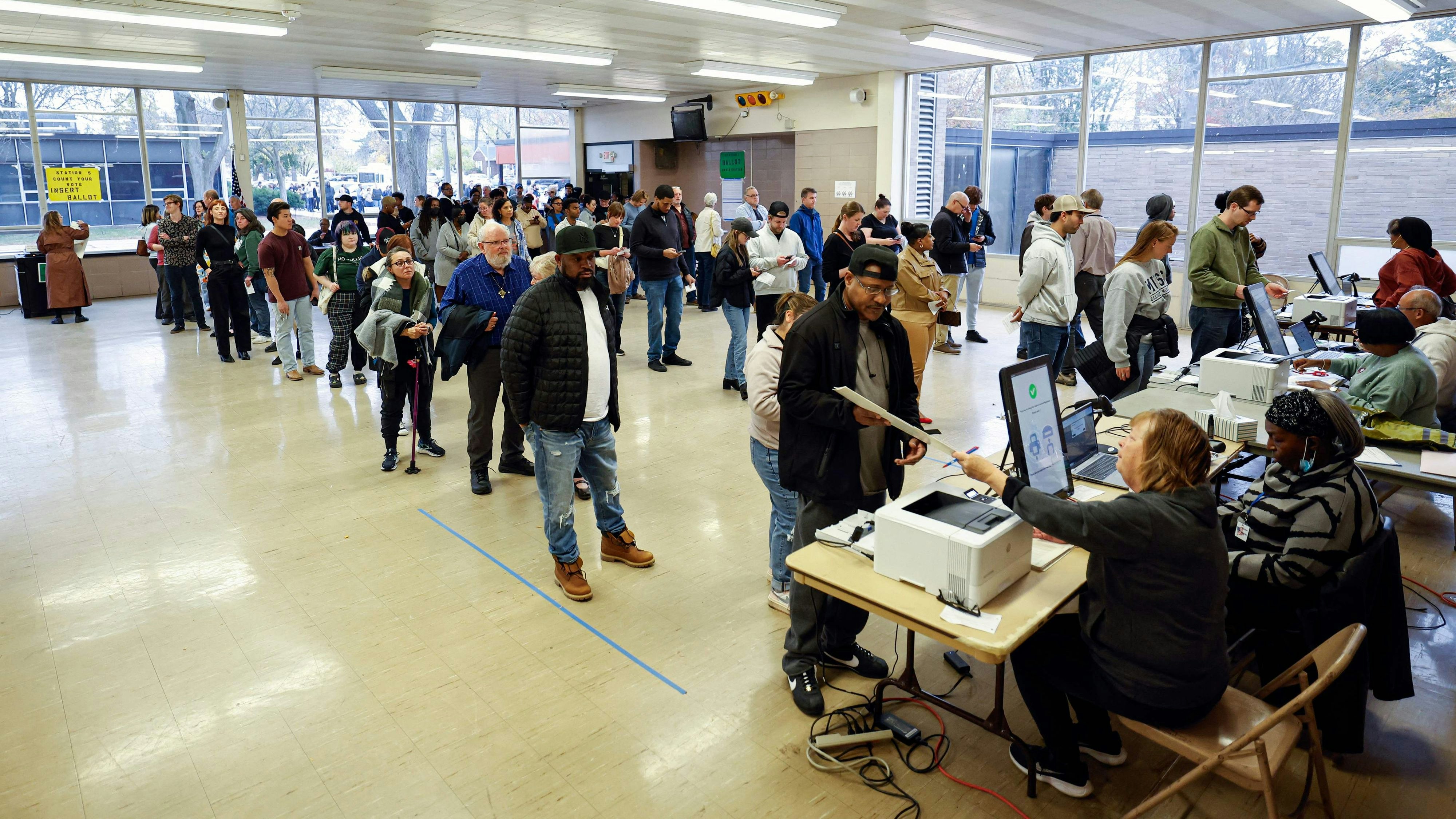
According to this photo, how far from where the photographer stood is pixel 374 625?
3.87 m

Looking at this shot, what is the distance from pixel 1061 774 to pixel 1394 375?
8.95 feet

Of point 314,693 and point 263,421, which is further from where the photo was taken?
point 263,421

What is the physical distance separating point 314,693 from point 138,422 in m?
4.82

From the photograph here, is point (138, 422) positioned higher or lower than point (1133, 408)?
lower

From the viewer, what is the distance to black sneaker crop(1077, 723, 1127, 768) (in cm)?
288

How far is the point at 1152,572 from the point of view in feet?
7.74

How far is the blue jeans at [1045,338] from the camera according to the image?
6.29m

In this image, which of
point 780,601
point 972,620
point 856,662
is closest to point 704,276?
point 780,601

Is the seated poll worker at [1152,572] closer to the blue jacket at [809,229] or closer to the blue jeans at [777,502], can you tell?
the blue jeans at [777,502]

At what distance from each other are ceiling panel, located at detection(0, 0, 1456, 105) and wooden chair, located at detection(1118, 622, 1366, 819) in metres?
6.53

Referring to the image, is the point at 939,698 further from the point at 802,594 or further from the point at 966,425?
the point at 966,425

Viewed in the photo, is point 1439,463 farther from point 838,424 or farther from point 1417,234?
point 1417,234

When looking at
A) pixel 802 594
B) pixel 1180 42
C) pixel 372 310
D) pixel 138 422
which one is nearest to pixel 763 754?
pixel 802 594

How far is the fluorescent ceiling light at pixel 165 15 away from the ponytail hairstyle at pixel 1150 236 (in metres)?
7.38
